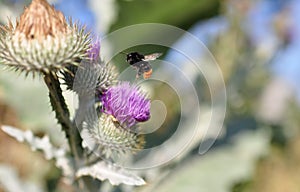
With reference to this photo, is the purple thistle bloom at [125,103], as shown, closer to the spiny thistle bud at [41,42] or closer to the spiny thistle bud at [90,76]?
the spiny thistle bud at [90,76]

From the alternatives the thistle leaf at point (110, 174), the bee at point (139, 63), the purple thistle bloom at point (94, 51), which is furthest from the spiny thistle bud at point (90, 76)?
the thistle leaf at point (110, 174)

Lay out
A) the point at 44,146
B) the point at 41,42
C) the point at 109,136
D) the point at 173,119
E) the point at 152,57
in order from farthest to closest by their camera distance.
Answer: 1. the point at 173,119
2. the point at 44,146
3. the point at 109,136
4. the point at 152,57
5. the point at 41,42

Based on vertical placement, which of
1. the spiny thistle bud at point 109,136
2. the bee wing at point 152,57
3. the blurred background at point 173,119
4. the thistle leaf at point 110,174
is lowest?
the thistle leaf at point 110,174

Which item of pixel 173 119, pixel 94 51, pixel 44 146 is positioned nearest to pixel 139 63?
pixel 94 51

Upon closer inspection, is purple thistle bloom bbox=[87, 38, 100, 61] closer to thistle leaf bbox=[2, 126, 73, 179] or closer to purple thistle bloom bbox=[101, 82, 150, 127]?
purple thistle bloom bbox=[101, 82, 150, 127]

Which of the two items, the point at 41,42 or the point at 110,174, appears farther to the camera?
the point at 110,174

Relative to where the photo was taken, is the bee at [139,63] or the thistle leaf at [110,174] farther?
the thistle leaf at [110,174]

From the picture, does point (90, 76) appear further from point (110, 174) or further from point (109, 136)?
point (110, 174)
